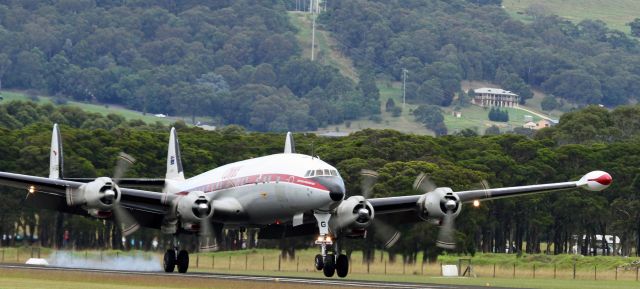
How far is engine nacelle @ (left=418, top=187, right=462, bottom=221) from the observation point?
262ft

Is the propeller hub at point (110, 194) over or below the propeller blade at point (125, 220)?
over

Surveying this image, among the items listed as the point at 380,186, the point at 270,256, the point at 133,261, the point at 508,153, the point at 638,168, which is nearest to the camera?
the point at 133,261

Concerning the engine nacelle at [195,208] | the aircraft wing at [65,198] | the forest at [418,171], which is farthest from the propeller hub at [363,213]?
the forest at [418,171]

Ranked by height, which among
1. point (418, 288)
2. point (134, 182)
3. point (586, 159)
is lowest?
point (418, 288)

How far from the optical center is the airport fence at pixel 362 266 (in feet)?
335

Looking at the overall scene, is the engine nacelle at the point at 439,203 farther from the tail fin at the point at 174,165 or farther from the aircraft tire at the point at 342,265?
the tail fin at the point at 174,165

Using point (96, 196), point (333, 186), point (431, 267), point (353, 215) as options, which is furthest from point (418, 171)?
point (96, 196)

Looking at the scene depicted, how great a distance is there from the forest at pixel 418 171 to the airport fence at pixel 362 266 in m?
5.42

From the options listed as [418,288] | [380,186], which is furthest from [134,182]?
[380,186]

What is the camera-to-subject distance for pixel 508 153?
19362 cm

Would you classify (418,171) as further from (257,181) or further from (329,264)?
(329,264)

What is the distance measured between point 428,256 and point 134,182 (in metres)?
39.0

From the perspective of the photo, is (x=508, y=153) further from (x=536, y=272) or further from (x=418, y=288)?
(x=418, y=288)

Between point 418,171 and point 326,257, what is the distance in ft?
221
